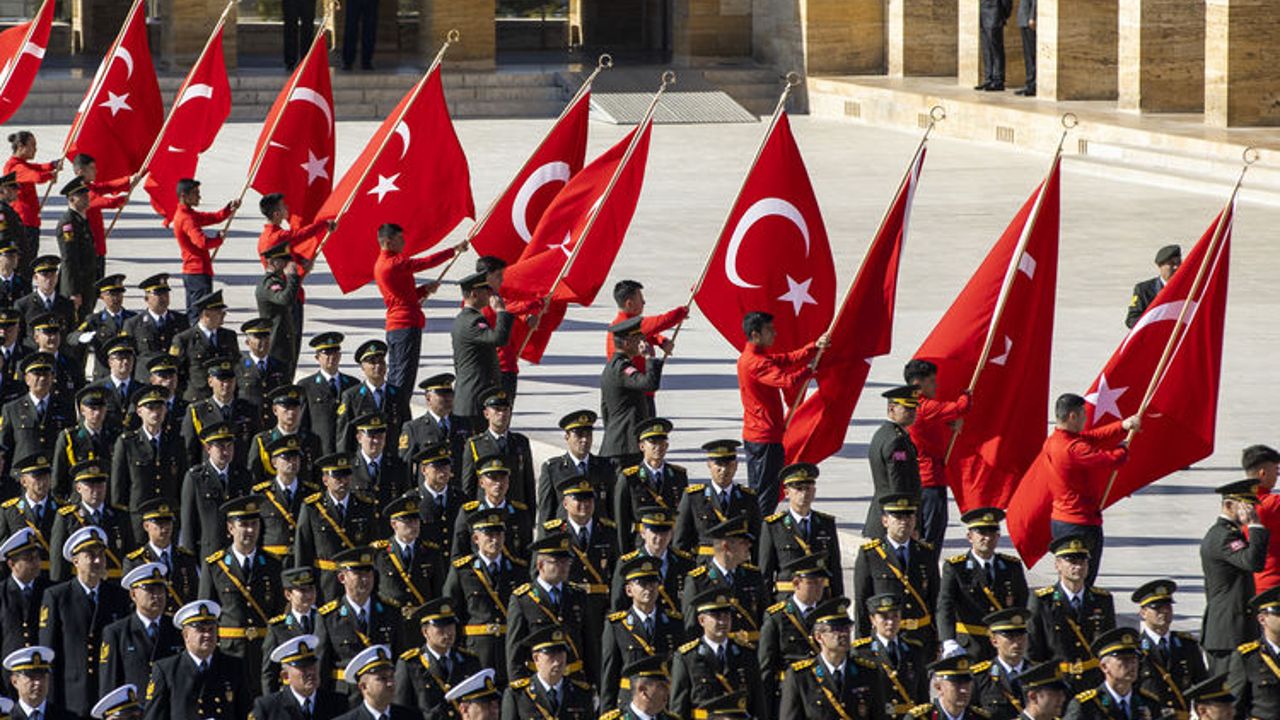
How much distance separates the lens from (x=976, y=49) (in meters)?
31.5

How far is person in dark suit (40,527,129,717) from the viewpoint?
1024 cm

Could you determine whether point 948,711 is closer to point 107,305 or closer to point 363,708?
point 363,708

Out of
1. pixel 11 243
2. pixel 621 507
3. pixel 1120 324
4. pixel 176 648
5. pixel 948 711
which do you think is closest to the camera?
pixel 948 711

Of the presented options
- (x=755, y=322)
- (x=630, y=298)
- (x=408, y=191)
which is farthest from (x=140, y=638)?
(x=408, y=191)

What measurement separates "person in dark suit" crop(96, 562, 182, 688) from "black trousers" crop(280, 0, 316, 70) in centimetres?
2329

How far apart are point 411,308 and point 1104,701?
688 cm

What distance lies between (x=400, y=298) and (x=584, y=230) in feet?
5.10

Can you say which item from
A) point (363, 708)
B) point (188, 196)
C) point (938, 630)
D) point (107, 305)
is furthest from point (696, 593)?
point (188, 196)

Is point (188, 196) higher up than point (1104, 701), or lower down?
higher up

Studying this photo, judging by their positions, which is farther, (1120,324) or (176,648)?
(1120,324)

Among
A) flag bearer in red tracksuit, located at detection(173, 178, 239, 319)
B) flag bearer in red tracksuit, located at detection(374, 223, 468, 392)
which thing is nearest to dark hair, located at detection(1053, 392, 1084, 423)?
flag bearer in red tracksuit, located at detection(374, 223, 468, 392)

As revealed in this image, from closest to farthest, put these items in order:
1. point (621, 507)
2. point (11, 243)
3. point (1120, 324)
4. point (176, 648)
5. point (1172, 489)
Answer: point (176, 648) → point (621, 507) → point (1172, 489) → point (11, 243) → point (1120, 324)

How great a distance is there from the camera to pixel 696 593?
10148 mm

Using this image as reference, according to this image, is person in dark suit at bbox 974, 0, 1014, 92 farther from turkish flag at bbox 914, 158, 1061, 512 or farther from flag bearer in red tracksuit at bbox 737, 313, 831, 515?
turkish flag at bbox 914, 158, 1061, 512
